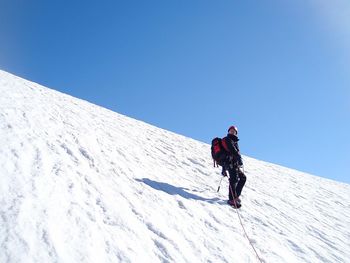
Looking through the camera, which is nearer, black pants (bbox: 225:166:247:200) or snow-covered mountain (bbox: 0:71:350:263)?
snow-covered mountain (bbox: 0:71:350:263)

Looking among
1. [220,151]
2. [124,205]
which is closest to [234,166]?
[220,151]

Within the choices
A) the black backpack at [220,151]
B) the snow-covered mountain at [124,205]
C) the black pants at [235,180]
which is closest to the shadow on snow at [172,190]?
the snow-covered mountain at [124,205]

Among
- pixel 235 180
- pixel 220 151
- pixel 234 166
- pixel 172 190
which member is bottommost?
pixel 172 190

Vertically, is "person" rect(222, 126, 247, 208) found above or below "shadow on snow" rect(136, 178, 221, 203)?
above

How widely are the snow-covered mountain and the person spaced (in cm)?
42

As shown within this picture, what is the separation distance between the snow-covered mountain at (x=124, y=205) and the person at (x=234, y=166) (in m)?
0.42

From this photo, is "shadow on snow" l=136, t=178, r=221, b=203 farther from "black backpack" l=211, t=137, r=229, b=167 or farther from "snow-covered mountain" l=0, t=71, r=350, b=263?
"black backpack" l=211, t=137, r=229, b=167

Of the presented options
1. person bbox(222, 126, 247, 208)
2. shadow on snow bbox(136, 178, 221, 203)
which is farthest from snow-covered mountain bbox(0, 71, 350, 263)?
person bbox(222, 126, 247, 208)

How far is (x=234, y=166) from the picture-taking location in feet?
30.5

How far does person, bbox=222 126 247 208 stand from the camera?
30.2ft

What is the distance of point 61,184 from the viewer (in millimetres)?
6598

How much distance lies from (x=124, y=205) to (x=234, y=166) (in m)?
3.73

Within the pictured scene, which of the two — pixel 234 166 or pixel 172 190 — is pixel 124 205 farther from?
pixel 234 166

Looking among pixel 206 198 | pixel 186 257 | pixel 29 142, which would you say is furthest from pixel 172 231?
pixel 29 142
